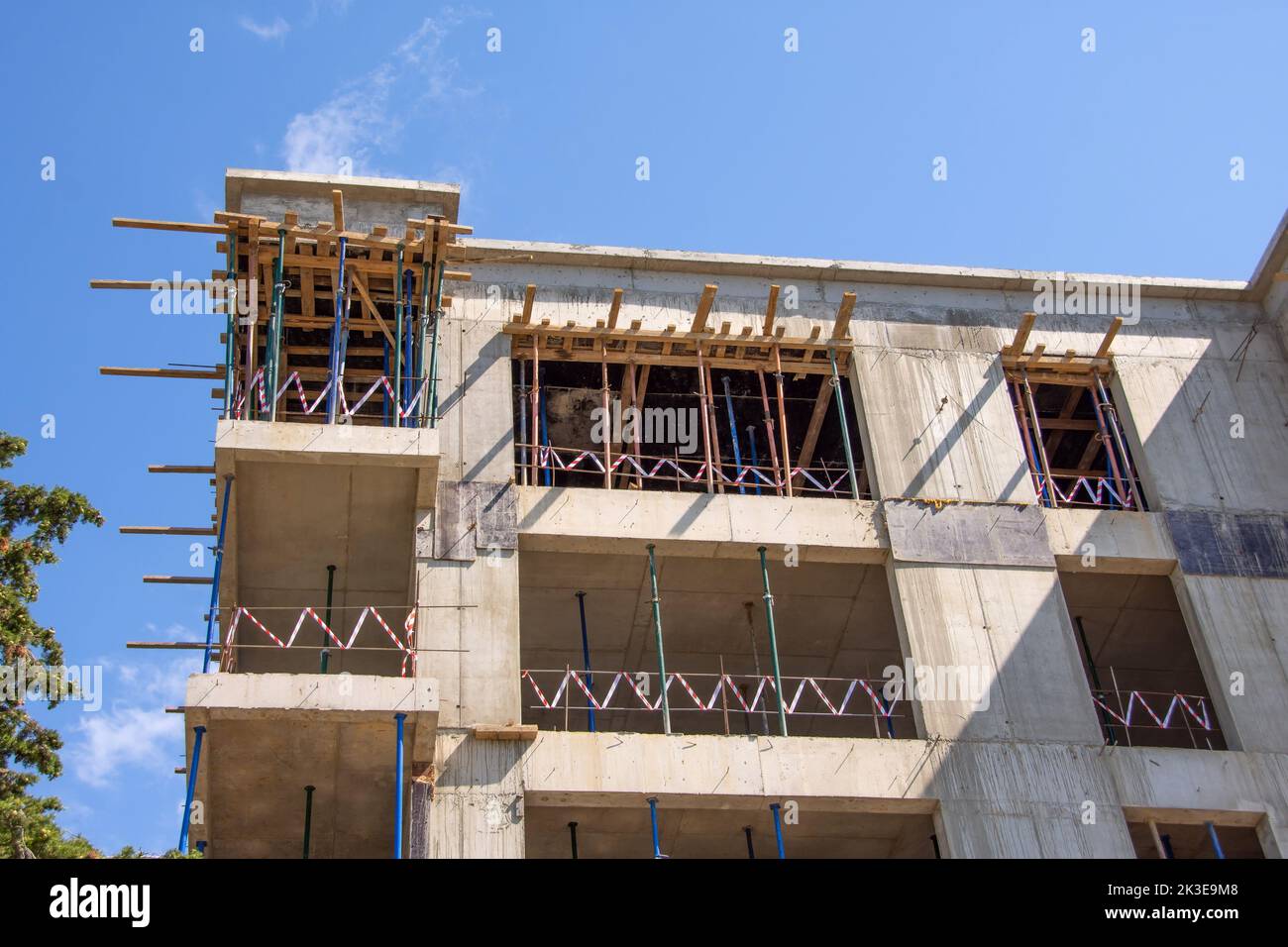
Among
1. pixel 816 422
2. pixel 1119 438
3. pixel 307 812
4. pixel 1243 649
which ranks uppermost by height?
pixel 816 422

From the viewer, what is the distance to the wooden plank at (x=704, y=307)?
2072 cm

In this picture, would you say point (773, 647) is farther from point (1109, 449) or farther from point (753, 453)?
point (1109, 449)

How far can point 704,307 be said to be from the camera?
21078 millimetres

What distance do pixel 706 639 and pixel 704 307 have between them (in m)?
4.70

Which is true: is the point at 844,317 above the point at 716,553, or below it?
above

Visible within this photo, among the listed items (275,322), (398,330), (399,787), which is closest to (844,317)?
(398,330)

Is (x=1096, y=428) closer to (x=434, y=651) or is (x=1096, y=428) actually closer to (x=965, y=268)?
(x=965, y=268)

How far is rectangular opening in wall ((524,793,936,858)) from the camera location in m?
18.0

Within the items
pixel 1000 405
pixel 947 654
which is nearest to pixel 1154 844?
pixel 947 654

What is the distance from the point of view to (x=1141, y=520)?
68.7ft

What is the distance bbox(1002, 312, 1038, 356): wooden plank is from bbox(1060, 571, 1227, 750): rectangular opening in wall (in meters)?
3.28

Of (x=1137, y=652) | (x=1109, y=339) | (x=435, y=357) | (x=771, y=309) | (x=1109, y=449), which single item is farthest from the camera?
(x=1137, y=652)

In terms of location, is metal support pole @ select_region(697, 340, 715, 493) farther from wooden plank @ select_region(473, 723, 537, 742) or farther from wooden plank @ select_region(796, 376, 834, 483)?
wooden plank @ select_region(473, 723, 537, 742)

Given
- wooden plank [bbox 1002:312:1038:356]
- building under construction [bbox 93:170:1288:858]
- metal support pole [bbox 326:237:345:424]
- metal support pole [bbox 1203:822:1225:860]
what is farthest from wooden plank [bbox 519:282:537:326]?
metal support pole [bbox 1203:822:1225:860]
